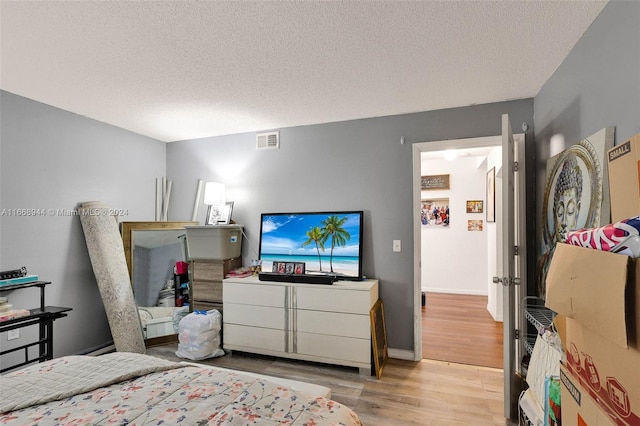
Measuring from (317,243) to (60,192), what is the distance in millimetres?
2540

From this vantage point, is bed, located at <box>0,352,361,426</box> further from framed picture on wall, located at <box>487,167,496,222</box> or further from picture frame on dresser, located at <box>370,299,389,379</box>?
framed picture on wall, located at <box>487,167,496,222</box>

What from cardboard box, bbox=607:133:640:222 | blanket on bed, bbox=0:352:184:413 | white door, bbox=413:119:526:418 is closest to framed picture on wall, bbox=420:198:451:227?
white door, bbox=413:119:526:418

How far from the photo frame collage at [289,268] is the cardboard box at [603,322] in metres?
2.48

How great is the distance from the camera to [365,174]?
3391 millimetres

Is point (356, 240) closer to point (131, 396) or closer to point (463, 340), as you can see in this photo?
point (463, 340)

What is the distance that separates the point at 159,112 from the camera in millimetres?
3135

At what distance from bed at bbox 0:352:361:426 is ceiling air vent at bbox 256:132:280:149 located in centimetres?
261

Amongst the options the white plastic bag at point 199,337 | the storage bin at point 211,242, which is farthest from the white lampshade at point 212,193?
the white plastic bag at point 199,337

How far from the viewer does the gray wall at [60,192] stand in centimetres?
272

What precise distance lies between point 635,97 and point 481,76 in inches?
46.6

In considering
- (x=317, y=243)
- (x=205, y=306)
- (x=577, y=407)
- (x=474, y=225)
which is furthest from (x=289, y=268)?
(x=474, y=225)

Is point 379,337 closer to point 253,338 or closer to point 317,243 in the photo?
point 317,243

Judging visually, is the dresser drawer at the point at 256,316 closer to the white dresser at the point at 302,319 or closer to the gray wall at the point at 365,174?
the white dresser at the point at 302,319

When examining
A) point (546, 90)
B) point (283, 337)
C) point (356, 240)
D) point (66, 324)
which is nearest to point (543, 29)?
point (546, 90)
